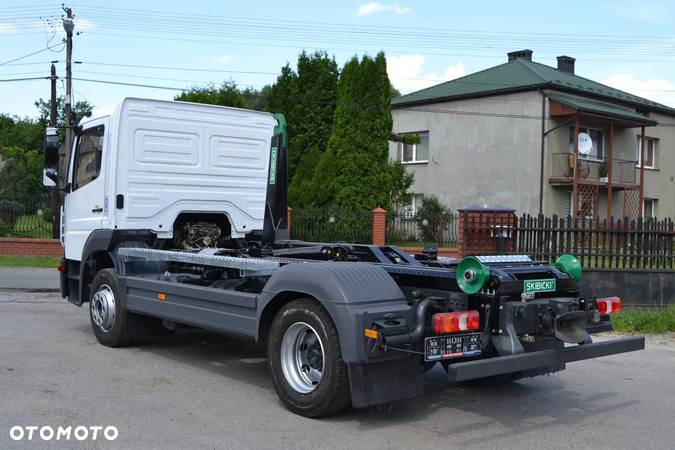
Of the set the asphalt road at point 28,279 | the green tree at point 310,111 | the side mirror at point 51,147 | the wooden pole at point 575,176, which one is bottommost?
the asphalt road at point 28,279

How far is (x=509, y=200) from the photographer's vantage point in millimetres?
29406

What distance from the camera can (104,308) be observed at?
845 cm

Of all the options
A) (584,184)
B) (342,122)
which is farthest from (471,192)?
(342,122)

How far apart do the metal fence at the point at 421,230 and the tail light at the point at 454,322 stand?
15.7 metres

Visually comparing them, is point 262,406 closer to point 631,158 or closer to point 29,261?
point 29,261

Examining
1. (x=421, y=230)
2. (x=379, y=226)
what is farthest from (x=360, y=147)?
(x=379, y=226)

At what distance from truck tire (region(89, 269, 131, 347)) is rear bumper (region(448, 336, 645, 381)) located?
446 centimetres

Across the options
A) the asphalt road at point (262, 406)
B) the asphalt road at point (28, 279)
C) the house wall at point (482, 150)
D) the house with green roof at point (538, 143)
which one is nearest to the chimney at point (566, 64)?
the house with green roof at point (538, 143)

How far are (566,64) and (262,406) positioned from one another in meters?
31.9

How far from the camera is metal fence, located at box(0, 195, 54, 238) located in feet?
74.5

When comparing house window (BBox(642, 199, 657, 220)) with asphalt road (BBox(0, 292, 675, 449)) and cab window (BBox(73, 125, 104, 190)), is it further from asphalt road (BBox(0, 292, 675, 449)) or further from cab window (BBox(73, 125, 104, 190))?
cab window (BBox(73, 125, 104, 190))

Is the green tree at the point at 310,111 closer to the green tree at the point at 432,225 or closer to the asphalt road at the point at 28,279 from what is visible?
the green tree at the point at 432,225

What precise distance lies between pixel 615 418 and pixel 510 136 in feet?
80.1

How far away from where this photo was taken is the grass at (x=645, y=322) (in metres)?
10.6
